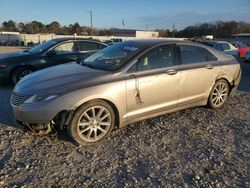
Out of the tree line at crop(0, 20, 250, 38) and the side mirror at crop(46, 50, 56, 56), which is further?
the tree line at crop(0, 20, 250, 38)

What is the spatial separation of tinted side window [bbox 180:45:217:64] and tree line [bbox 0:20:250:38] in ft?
303

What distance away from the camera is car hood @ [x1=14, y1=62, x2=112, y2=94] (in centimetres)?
463

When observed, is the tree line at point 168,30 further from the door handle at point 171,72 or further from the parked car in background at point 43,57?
the door handle at point 171,72

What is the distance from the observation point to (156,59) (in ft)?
17.9

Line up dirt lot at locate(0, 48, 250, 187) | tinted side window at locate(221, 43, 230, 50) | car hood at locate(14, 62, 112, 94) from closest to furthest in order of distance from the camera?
dirt lot at locate(0, 48, 250, 187), car hood at locate(14, 62, 112, 94), tinted side window at locate(221, 43, 230, 50)

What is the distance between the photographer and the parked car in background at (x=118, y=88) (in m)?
4.56

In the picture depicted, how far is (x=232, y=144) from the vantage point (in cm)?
478

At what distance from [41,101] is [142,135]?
173 centimetres

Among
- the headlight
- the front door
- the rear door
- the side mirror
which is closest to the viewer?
the headlight

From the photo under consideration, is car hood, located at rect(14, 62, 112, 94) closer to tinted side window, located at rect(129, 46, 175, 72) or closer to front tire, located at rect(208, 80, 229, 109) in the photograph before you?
tinted side window, located at rect(129, 46, 175, 72)

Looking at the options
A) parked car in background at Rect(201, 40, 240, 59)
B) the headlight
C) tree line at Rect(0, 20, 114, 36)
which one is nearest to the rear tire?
the headlight

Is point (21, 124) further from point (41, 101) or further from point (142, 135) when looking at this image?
point (142, 135)

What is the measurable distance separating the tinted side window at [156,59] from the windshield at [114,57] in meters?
0.17

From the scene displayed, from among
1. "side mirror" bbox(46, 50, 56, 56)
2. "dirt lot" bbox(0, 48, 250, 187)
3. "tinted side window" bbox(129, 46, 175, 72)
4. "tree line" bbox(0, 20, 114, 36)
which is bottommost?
"dirt lot" bbox(0, 48, 250, 187)
